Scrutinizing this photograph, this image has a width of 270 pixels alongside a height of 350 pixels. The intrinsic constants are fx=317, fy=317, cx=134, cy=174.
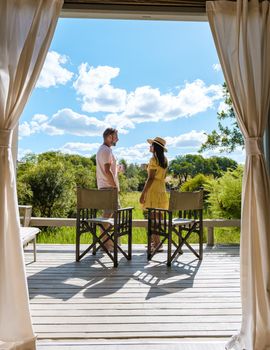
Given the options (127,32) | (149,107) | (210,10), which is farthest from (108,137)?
(210,10)

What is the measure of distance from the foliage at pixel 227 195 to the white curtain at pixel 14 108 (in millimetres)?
4034

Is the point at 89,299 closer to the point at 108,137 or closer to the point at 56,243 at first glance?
the point at 108,137

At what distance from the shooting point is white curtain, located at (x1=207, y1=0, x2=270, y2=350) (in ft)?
6.47

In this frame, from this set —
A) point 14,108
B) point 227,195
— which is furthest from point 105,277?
point 227,195

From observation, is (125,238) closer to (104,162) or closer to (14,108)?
(104,162)

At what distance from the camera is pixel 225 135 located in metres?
5.56

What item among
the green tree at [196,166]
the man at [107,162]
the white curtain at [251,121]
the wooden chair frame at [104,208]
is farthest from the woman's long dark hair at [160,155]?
the white curtain at [251,121]

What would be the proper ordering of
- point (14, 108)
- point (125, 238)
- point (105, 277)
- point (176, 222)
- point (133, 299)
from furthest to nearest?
1. point (125, 238)
2. point (176, 222)
3. point (105, 277)
4. point (133, 299)
5. point (14, 108)

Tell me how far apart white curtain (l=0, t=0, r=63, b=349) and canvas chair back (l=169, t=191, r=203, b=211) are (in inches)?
91.9

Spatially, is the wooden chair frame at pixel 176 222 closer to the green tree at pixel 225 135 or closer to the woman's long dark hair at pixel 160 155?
the woman's long dark hair at pixel 160 155

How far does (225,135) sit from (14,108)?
4.28m

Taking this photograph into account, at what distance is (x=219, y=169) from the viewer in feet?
18.7

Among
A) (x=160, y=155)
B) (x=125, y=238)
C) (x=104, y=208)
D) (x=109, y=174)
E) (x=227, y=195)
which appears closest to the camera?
(x=104, y=208)

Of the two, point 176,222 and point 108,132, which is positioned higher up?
point 108,132
